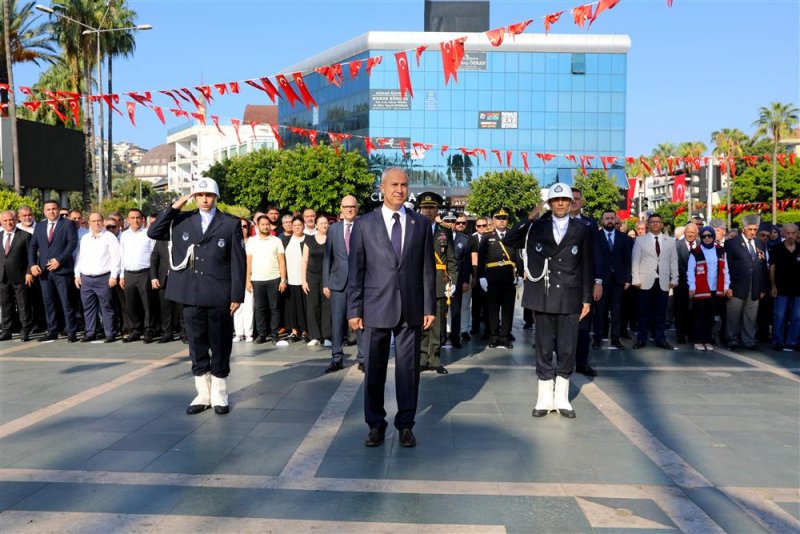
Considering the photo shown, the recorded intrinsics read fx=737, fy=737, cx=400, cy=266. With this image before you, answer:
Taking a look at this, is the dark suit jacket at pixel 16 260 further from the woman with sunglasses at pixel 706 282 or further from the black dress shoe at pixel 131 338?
the woman with sunglasses at pixel 706 282

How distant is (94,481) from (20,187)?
729 inches

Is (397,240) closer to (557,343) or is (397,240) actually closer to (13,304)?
(557,343)

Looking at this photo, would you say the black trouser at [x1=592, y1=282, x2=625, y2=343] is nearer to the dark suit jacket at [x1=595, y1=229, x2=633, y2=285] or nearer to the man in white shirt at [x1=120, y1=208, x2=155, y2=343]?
the dark suit jacket at [x1=595, y1=229, x2=633, y2=285]

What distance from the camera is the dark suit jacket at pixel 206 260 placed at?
6520 millimetres

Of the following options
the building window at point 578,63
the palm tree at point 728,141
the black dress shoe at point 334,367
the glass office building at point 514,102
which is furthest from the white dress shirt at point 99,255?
the palm tree at point 728,141

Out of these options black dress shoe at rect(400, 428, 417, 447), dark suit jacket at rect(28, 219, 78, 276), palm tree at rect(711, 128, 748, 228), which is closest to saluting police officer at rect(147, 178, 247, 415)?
black dress shoe at rect(400, 428, 417, 447)

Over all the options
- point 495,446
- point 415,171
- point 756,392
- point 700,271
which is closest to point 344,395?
point 495,446

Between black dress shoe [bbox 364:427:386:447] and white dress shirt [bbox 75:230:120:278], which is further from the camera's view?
white dress shirt [bbox 75:230:120:278]

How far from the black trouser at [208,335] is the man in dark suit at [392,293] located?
5.19ft

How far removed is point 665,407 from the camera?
275 inches

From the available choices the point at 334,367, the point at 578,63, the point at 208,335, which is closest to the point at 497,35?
the point at 334,367

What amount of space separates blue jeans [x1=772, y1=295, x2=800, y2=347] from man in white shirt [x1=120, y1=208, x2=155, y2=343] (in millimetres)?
9574

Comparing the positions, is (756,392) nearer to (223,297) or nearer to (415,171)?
(223,297)

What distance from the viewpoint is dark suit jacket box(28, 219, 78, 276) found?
11.3m
